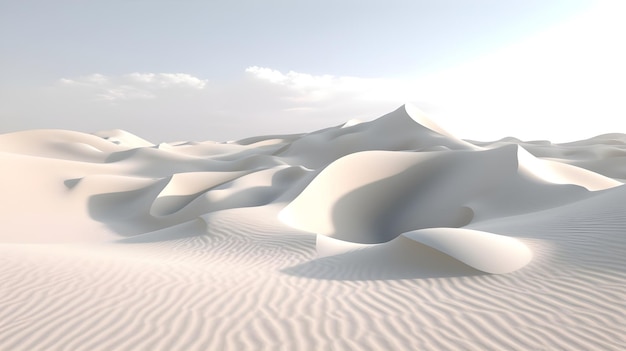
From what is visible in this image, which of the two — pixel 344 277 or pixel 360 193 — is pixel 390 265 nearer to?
pixel 344 277

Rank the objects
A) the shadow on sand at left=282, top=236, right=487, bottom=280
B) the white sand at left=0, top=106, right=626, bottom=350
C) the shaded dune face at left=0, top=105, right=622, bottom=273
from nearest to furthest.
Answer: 1. the white sand at left=0, top=106, right=626, bottom=350
2. the shadow on sand at left=282, top=236, right=487, bottom=280
3. the shaded dune face at left=0, top=105, right=622, bottom=273

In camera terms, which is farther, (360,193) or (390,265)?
(360,193)

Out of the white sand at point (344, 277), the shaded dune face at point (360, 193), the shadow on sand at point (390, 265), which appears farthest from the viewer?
the shaded dune face at point (360, 193)

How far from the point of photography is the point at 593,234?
7637mm

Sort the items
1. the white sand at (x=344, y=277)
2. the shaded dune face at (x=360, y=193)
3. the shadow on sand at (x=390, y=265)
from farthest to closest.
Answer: the shaded dune face at (x=360, y=193) → the shadow on sand at (x=390, y=265) → the white sand at (x=344, y=277)

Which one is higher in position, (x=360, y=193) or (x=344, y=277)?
(x=360, y=193)

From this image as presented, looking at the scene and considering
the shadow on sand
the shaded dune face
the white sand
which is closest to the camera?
the white sand

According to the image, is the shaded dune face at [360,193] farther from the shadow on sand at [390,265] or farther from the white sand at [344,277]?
the shadow on sand at [390,265]

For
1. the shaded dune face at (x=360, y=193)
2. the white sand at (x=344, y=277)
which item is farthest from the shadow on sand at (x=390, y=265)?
the shaded dune face at (x=360, y=193)

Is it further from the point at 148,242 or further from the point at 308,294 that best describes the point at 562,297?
the point at 148,242

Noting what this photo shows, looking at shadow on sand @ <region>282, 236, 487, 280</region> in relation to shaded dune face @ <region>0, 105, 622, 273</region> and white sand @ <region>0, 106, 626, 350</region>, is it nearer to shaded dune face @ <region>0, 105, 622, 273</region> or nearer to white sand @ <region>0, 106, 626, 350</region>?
white sand @ <region>0, 106, 626, 350</region>

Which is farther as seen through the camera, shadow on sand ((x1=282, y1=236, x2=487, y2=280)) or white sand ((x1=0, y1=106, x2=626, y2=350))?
shadow on sand ((x1=282, y1=236, x2=487, y2=280))

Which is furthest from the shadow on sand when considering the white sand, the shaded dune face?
the shaded dune face

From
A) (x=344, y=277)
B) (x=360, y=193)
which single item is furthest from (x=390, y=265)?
(x=360, y=193)
